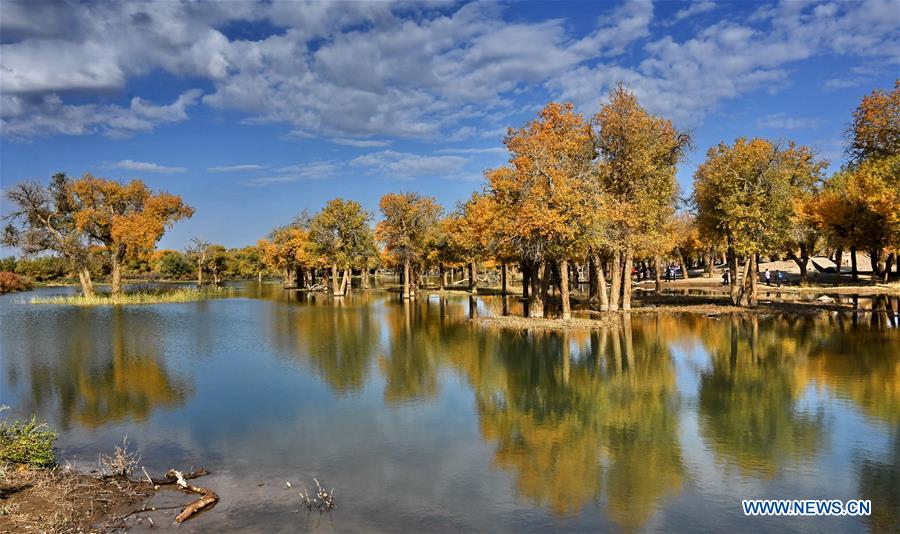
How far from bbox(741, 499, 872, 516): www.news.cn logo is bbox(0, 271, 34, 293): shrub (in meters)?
118

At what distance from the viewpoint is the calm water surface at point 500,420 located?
12.0 meters

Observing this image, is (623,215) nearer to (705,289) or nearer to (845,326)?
(845,326)

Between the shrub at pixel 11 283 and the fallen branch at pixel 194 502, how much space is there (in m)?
108

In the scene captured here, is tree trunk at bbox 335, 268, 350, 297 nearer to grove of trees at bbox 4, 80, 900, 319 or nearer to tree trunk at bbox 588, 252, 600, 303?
grove of trees at bbox 4, 80, 900, 319

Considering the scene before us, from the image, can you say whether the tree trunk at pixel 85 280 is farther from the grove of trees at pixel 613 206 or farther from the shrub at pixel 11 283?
the shrub at pixel 11 283

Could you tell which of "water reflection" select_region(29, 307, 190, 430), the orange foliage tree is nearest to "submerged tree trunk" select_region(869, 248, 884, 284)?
"water reflection" select_region(29, 307, 190, 430)

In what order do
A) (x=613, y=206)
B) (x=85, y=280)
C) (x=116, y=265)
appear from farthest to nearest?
1. (x=116, y=265)
2. (x=85, y=280)
3. (x=613, y=206)

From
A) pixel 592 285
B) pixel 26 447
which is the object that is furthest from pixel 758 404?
pixel 592 285

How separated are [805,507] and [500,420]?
28.6 ft

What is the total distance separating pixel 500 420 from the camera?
18406 mm

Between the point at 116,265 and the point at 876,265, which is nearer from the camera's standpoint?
the point at 876,265

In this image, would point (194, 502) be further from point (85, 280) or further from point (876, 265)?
point (876, 265)

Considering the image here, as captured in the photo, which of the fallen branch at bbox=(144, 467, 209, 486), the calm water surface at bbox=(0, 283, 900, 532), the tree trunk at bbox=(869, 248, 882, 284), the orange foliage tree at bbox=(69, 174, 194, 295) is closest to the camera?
the calm water surface at bbox=(0, 283, 900, 532)

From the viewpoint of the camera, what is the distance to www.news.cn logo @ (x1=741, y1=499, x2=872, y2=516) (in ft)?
38.1
